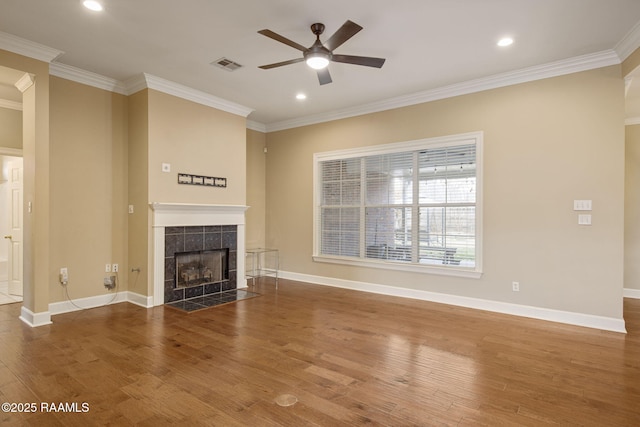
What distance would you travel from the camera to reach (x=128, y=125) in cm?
474

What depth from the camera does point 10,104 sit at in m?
4.57

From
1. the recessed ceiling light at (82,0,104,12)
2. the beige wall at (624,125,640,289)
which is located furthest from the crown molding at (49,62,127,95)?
the beige wall at (624,125,640,289)

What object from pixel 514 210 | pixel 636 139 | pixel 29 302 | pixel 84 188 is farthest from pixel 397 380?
pixel 636 139

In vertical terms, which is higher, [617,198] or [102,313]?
[617,198]

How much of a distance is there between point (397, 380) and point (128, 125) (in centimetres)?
465

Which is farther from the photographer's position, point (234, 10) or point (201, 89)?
point (201, 89)

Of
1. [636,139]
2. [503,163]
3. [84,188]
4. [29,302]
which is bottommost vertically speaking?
[29,302]

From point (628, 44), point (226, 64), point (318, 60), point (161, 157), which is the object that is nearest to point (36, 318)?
point (161, 157)

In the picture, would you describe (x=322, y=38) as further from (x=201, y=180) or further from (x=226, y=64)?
(x=201, y=180)

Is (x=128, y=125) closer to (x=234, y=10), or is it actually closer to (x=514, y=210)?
(x=234, y=10)

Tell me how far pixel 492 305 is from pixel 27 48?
19.9 feet

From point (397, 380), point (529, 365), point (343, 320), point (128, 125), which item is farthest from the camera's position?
point (128, 125)

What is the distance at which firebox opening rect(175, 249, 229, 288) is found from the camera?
485 centimetres

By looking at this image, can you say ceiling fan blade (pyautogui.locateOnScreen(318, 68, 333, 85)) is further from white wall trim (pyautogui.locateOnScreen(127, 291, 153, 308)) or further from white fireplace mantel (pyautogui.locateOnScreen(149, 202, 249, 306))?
white wall trim (pyautogui.locateOnScreen(127, 291, 153, 308))
